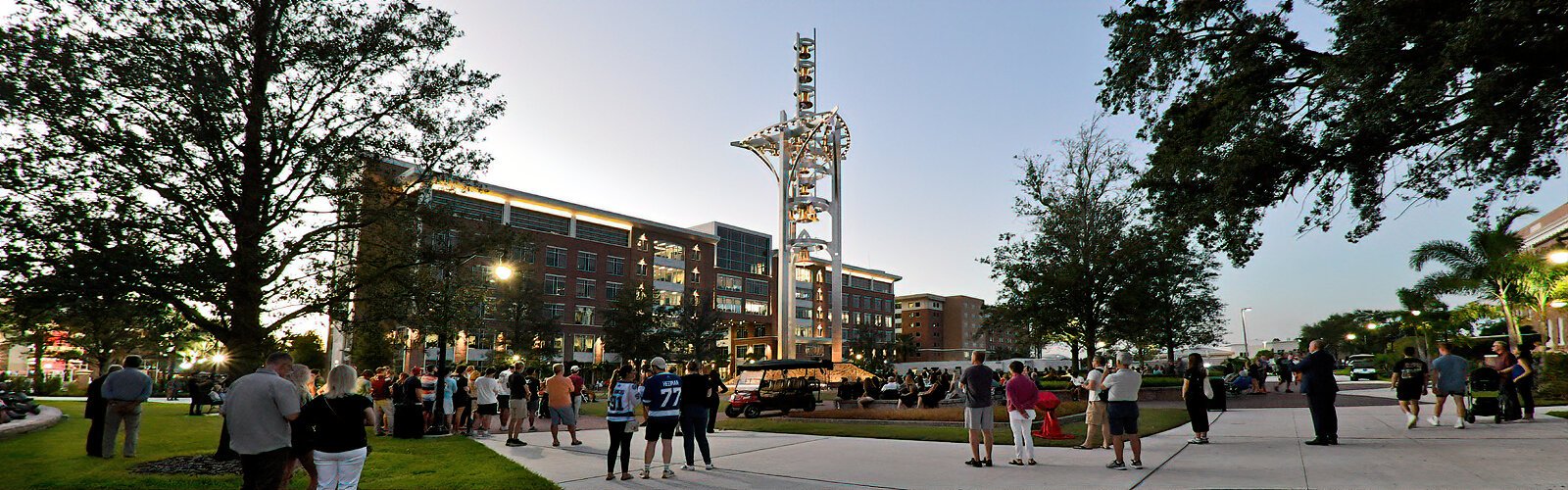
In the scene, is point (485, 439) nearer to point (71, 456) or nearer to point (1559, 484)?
point (71, 456)

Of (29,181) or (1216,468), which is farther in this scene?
(1216,468)

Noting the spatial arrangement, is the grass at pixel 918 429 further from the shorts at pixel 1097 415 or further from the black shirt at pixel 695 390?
the black shirt at pixel 695 390

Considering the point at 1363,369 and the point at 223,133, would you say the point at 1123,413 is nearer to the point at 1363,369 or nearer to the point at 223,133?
the point at 223,133

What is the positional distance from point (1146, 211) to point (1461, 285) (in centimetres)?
3239

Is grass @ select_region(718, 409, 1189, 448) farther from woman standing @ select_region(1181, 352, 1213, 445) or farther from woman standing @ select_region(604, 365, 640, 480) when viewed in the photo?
woman standing @ select_region(604, 365, 640, 480)

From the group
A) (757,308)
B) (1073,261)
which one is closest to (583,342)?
(757,308)

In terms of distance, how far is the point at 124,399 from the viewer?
12117 mm

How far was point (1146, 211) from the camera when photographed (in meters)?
15.6

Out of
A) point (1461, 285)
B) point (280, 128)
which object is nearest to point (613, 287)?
point (1461, 285)

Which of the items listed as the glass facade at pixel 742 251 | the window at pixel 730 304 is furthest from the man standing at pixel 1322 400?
the glass facade at pixel 742 251

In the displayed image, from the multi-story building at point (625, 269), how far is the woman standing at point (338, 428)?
48360 mm

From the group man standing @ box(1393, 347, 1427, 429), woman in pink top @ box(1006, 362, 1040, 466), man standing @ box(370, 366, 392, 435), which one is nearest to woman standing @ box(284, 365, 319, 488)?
woman in pink top @ box(1006, 362, 1040, 466)

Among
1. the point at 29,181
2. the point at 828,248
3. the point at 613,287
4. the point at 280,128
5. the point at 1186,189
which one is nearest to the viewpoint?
the point at 29,181

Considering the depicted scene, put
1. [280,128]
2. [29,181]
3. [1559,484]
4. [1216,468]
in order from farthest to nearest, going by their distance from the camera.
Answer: [280,128]
[1216,468]
[29,181]
[1559,484]
